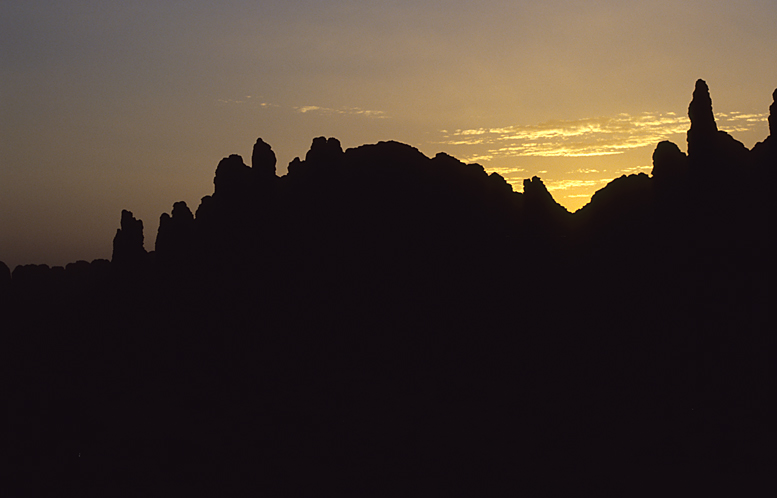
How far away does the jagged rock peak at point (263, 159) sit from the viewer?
138m

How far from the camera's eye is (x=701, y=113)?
92.9 m

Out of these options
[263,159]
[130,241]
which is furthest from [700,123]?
[130,241]

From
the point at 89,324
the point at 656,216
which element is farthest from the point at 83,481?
the point at 656,216

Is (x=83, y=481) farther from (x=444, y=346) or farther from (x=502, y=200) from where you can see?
(x=502, y=200)

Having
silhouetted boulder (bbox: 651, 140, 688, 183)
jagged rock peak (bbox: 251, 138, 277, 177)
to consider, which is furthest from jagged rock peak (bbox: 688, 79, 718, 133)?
jagged rock peak (bbox: 251, 138, 277, 177)

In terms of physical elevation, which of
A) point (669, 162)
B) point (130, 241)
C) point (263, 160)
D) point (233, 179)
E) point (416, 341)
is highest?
point (263, 160)

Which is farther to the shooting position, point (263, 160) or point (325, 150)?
point (263, 160)

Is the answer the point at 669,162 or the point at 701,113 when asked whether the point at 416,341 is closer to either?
the point at 669,162

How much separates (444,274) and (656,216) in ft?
137

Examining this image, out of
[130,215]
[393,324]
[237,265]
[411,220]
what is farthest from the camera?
[130,215]

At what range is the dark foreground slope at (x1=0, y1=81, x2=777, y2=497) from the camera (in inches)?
3578

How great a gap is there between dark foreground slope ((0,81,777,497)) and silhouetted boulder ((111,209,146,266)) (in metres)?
0.55

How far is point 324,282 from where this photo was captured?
444ft

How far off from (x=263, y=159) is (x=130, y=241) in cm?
4346
